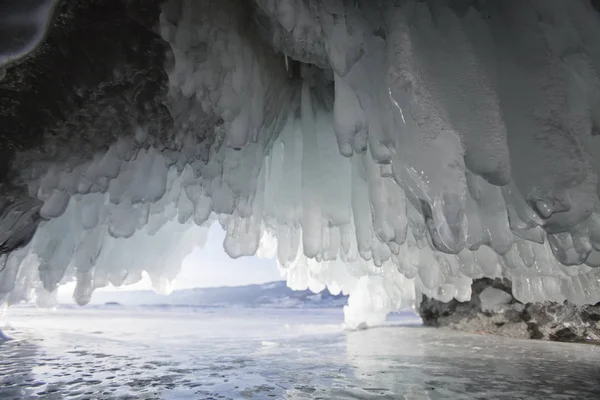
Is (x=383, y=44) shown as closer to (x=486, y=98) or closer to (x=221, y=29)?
(x=486, y=98)

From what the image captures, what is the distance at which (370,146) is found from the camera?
1.90m

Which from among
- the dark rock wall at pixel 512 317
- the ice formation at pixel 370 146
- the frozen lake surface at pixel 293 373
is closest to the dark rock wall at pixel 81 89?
the ice formation at pixel 370 146

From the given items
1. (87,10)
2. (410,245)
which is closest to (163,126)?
(87,10)

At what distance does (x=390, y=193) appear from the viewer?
8.49 ft

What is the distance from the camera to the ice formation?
1595 mm

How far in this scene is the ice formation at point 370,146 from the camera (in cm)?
159

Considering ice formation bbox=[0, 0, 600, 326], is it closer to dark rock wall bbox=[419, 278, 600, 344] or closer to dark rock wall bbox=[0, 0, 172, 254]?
dark rock wall bbox=[0, 0, 172, 254]

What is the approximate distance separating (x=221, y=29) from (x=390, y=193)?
1290 mm

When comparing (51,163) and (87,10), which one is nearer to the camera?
(87,10)

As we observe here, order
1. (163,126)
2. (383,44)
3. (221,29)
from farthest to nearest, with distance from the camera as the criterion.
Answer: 1. (163,126)
2. (221,29)
3. (383,44)

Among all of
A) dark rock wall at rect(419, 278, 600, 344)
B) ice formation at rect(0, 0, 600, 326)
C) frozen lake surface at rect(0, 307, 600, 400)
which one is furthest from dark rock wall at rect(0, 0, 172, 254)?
dark rock wall at rect(419, 278, 600, 344)

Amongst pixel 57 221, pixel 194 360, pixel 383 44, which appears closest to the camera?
pixel 383 44

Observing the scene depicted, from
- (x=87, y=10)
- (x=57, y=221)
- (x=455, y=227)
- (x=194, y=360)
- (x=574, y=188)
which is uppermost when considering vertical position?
(x=87, y=10)

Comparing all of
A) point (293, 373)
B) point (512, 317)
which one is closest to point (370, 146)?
point (293, 373)
